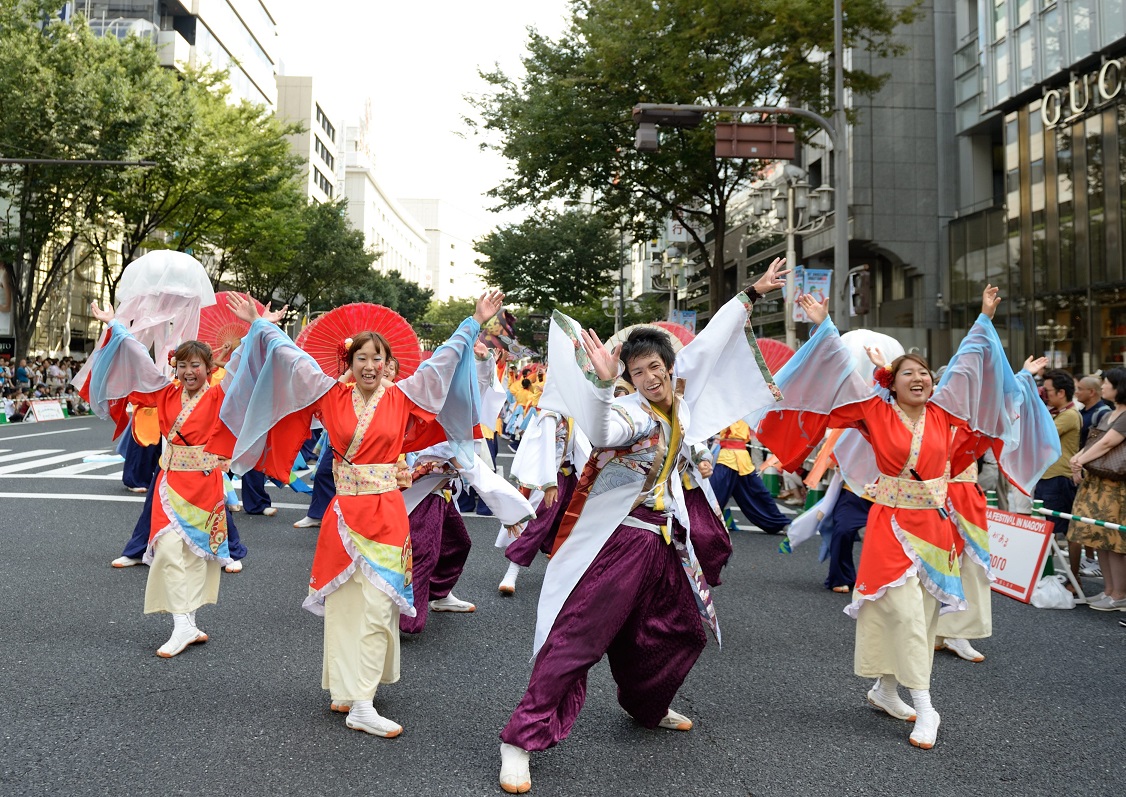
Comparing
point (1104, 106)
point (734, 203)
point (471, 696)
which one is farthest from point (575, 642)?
point (734, 203)

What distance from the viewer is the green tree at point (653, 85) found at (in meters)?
15.2

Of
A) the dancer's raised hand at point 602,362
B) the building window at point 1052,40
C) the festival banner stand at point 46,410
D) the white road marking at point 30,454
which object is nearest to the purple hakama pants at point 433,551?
the dancer's raised hand at point 602,362

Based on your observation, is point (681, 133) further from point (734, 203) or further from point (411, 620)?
point (734, 203)

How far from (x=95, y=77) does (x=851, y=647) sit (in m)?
21.5

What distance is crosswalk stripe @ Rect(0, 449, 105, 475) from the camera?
41.8ft

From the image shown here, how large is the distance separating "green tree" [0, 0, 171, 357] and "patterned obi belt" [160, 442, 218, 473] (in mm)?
18624

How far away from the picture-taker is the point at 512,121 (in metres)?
17.6

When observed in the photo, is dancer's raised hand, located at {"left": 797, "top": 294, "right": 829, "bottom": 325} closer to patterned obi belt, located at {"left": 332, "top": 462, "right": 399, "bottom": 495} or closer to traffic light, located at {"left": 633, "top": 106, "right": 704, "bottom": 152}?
patterned obi belt, located at {"left": 332, "top": 462, "right": 399, "bottom": 495}

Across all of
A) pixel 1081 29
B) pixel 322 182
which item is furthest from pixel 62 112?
pixel 322 182

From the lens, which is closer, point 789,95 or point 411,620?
point 411,620

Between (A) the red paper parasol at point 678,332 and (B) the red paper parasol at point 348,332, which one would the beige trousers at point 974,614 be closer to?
(A) the red paper parasol at point 678,332

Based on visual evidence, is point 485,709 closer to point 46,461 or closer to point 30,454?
point 46,461

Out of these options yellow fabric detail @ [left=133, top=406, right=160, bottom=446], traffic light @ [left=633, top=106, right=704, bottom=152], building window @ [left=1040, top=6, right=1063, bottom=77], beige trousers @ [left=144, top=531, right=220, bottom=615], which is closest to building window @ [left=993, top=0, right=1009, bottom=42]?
building window @ [left=1040, top=6, right=1063, bottom=77]

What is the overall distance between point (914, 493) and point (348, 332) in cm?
282
